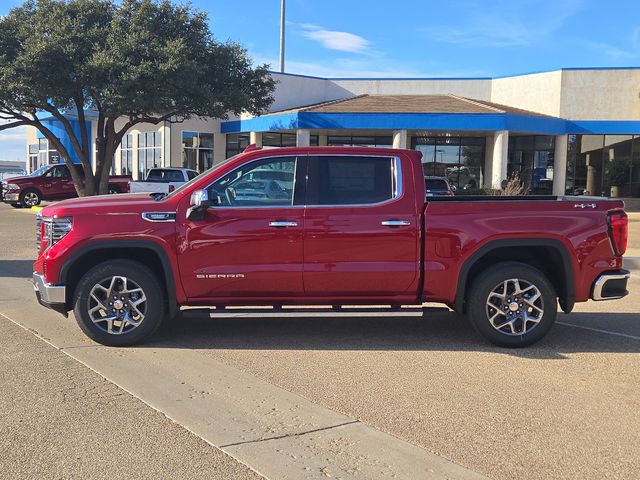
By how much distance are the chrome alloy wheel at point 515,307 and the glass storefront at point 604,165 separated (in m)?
25.2

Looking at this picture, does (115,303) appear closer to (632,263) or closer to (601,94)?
(632,263)

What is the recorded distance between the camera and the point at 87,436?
399 cm

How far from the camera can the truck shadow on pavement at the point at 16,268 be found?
1032 cm

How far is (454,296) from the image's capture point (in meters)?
6.08

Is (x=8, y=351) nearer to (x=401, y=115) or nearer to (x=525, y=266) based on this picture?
(x=525, y=266)

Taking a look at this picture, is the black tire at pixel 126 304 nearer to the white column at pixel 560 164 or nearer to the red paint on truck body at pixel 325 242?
the red paint on truck body at pixel 325 242

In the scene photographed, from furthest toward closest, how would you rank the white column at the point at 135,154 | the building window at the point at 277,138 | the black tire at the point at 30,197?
the white column at the point at 135,154, the building window at the point at 277,138, the black tire at the point at 30,197

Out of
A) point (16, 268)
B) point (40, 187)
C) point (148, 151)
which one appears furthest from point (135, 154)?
point (16, 268)

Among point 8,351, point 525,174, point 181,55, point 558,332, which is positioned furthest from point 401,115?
point 8,351

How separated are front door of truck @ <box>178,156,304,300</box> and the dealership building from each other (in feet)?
69.7

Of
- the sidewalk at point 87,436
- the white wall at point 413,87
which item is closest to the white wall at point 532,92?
the white wall at point 413,87

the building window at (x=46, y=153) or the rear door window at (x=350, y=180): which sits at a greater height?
the building window at (x=46, y=153)

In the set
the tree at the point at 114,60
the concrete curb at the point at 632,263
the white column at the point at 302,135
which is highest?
the tree at the point at 114,60

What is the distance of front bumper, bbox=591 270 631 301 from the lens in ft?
20.0
